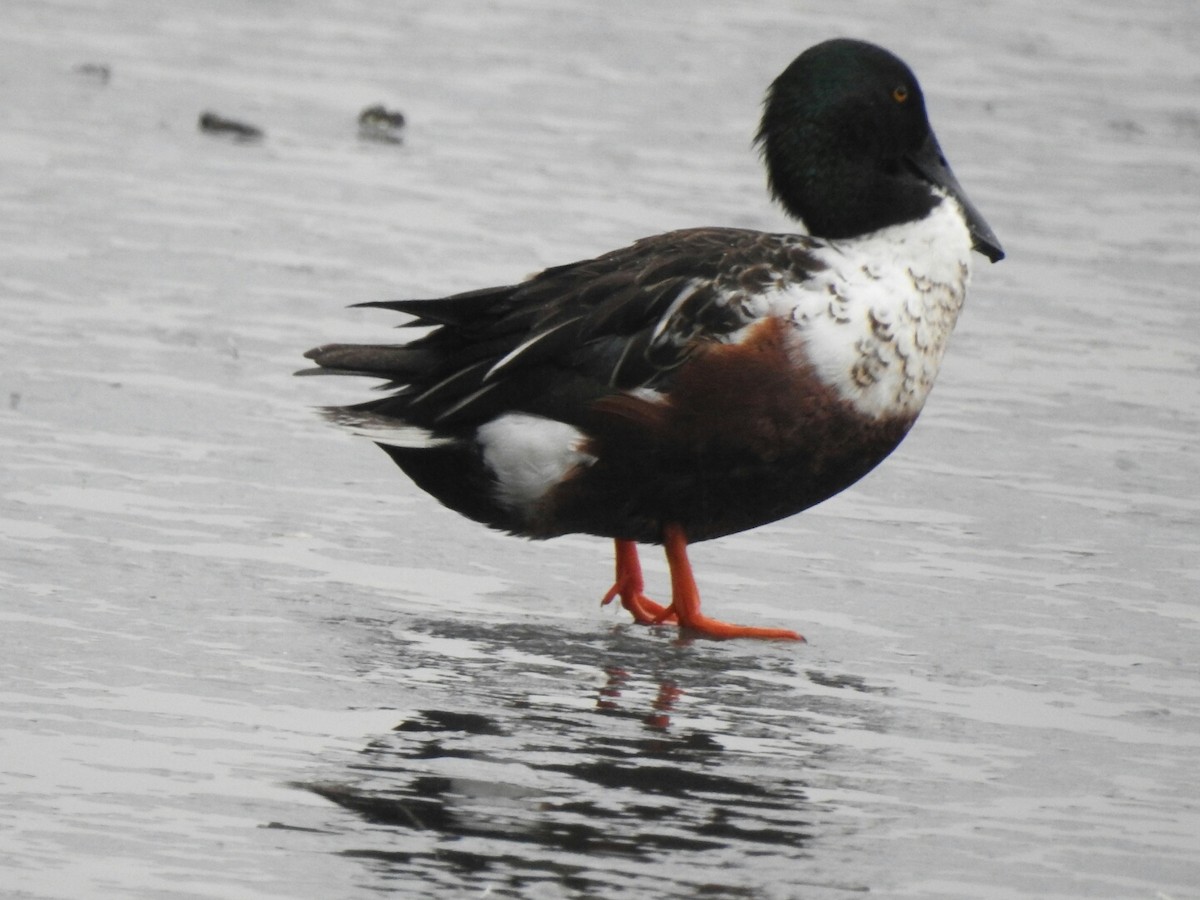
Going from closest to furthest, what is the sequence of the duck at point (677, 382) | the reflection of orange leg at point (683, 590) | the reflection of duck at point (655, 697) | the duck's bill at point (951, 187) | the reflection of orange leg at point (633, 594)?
the reflection of duck at point (655, 697) → the duck at point (677, 382) → the reflection of orange leg at point (683, 590) → the reflection of orange leg at point (633, 594) → the duck's bill at point (951, 187)

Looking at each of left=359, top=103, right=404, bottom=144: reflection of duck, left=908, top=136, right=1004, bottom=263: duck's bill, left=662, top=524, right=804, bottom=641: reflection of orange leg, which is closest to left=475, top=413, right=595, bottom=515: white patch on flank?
left=662, top=524, right=804, bottom=641: reflection of orange leg

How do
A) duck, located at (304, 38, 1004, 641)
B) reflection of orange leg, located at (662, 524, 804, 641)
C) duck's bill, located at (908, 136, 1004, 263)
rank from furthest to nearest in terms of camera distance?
duck's bill, located at (908, 136, 1004, 263) → reflection of orange leg, located at (662, 524, 804, 641) → duck, located at (304, 38, 1004, 641)

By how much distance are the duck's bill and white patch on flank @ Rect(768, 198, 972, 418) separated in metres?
0.23

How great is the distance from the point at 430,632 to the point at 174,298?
356 centimetres

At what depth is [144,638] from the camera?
5.59m

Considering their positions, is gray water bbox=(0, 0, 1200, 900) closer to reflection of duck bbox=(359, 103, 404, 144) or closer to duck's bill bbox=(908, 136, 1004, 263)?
reflection of duck bbox=(359, 103, 404, 144)

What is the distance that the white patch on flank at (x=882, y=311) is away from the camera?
604cm

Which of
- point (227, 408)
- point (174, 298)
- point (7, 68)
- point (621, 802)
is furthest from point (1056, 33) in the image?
point (621, 802)

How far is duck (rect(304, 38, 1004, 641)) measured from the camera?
6020 mm

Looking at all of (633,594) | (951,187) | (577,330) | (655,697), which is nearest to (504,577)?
(633,594)

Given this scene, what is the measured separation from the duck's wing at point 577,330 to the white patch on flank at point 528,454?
3 cm

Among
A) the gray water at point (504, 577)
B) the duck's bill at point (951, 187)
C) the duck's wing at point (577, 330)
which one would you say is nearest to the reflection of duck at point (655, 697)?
the gray water at point (504, 577)

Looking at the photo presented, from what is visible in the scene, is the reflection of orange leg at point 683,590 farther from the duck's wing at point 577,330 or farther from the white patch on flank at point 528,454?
the duck's wing at point 577,330

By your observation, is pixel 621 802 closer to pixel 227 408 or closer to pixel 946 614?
pixel 946 614
